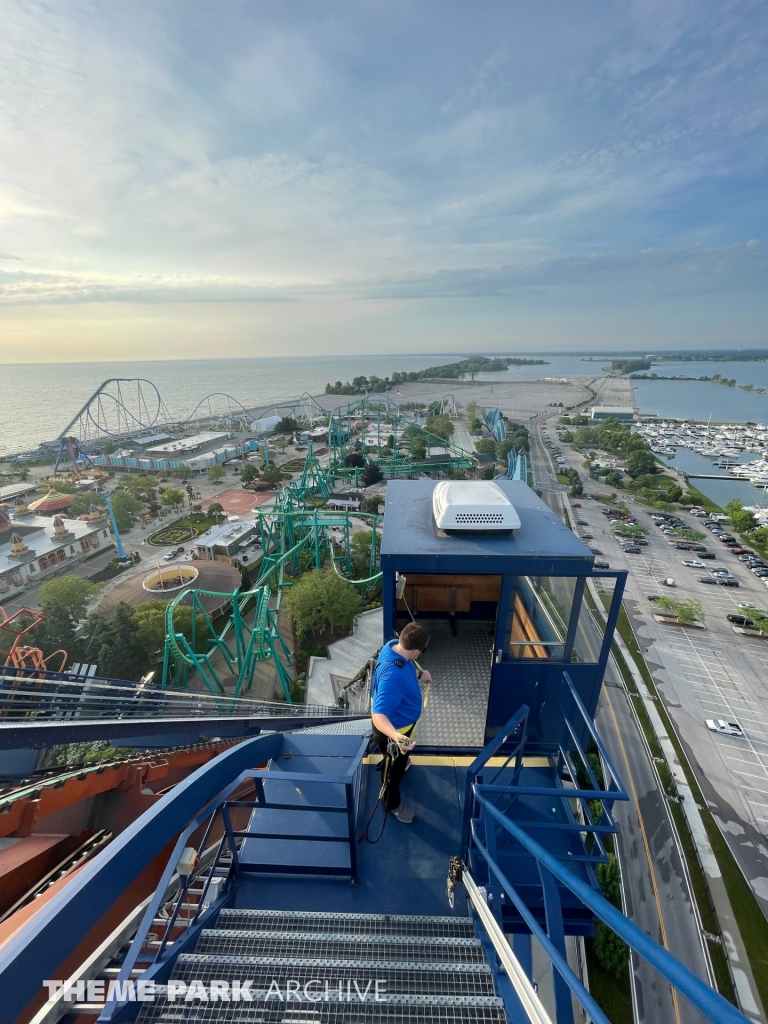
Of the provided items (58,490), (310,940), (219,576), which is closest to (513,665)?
(310,940)

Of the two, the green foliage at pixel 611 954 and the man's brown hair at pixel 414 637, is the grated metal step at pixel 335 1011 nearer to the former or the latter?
the man's brown hair at pixel 414 637

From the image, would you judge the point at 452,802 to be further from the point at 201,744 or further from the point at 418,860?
the point at 201,744

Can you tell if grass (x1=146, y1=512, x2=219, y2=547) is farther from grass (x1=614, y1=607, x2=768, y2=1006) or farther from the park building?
grass (x1=614, y1=607, x2=768, y2=1006)

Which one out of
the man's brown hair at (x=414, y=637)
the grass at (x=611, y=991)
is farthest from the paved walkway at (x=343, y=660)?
the man's brown hair at (x=414, y=637)

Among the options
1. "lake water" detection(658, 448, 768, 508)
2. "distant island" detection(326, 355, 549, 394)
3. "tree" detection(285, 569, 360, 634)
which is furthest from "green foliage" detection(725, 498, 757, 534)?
"distant island" detection(326, 355, 549, 394)

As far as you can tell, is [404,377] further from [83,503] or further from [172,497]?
[83,503]

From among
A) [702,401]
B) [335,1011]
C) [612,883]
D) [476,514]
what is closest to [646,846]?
[612,883]
